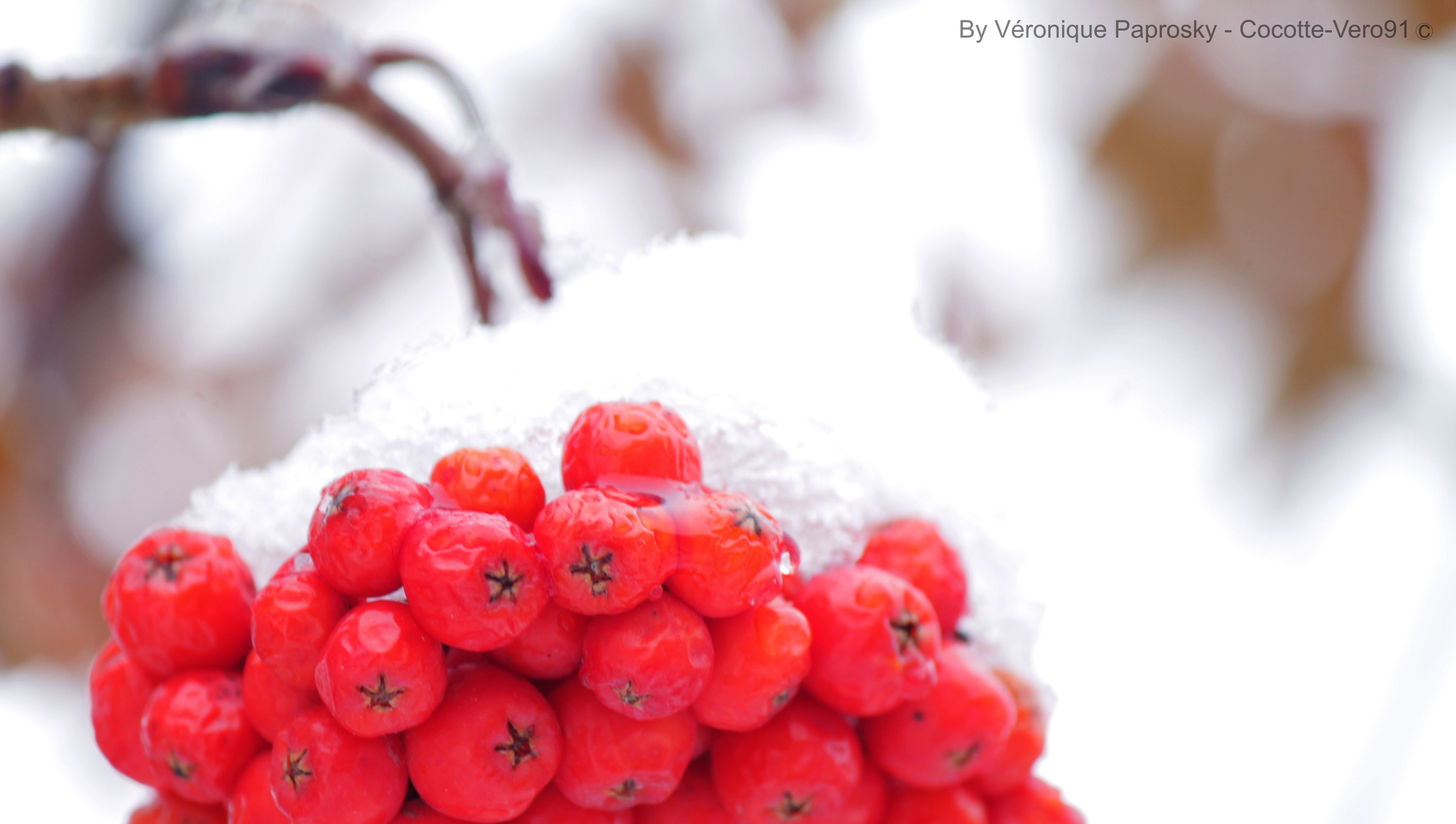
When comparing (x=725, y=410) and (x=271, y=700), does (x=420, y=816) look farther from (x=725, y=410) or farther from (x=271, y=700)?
(x=725, y=410)

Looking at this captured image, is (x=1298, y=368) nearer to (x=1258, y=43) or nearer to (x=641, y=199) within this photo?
(x=1258, y=43)

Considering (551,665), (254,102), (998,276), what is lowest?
(998,276)

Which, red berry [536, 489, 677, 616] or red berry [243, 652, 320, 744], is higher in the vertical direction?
red berry [536, 489, 677, 616]

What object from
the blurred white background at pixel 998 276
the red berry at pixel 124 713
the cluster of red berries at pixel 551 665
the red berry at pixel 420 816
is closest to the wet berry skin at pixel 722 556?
the cluster of red berries at pixel 551 665

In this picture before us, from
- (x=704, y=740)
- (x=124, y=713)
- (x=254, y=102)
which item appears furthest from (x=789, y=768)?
(x=254, y=102)

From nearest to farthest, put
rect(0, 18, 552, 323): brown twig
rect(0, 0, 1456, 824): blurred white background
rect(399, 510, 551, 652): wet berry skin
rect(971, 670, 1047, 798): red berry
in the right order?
rect(399, 510, 551, 652): wet berry skin < rect(971, 670, 1047, 798): red berry < rect(0, 18, 552, 323): brown twig < rect(0, 0, 1456, 824): blurred white background

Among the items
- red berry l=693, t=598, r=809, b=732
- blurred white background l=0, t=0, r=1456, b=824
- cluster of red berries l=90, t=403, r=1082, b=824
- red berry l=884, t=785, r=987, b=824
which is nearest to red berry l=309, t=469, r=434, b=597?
cluster of red berries l=90, t=403, r=1082, b=824

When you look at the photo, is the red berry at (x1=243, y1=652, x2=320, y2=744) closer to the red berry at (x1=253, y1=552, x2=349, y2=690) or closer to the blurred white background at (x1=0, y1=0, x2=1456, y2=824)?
the red berry at (x1=253, y1=552, x2=349, y2=690)
